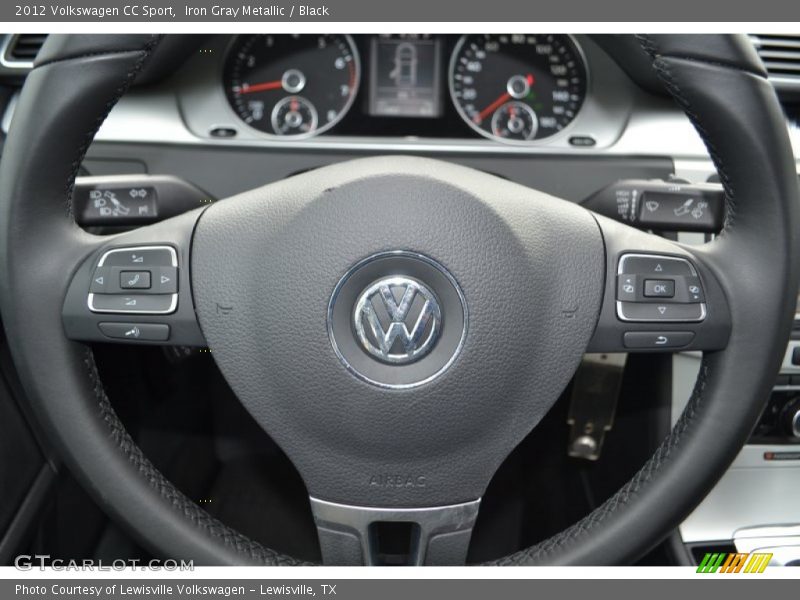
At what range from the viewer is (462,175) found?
91 cm

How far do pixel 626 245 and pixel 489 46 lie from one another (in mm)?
763

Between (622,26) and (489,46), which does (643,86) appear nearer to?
(489,46)

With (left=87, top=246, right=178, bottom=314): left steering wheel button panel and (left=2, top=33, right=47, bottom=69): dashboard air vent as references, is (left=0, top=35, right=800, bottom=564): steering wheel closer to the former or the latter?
(left=87, top=246, right=178, bottom=314): left steering wheel button panel

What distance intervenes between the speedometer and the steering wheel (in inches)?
26.5

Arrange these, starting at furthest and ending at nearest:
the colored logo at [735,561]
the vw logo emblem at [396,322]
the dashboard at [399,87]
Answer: the dashboard at [399,87] → the colored logo at [735,561] → the vw logo emblem at [396,322]

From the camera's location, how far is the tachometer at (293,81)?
60.8 inches

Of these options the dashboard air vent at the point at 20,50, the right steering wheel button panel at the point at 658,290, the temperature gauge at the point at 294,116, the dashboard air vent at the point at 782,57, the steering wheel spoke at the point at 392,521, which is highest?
the dashboard air vent at the point at 782,57

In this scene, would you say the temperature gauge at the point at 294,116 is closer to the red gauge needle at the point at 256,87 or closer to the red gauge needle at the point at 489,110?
the red gauge needle at the point at 256,87

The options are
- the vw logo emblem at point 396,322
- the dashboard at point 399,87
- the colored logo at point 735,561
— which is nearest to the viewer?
the vw logo emblem at point 396,322

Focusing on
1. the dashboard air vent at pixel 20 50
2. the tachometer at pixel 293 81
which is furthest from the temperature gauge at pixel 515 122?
the dashboard air vent at pixel 20 50

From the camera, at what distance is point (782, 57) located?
143 centimetres

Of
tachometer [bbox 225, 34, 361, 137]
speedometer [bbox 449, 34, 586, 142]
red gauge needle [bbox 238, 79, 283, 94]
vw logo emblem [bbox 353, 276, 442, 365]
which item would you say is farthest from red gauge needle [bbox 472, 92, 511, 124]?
vw logo emblem [bbox 353, 276, 442, 365]

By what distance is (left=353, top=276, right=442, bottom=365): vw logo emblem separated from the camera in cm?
84

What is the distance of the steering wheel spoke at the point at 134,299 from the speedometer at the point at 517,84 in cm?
80
